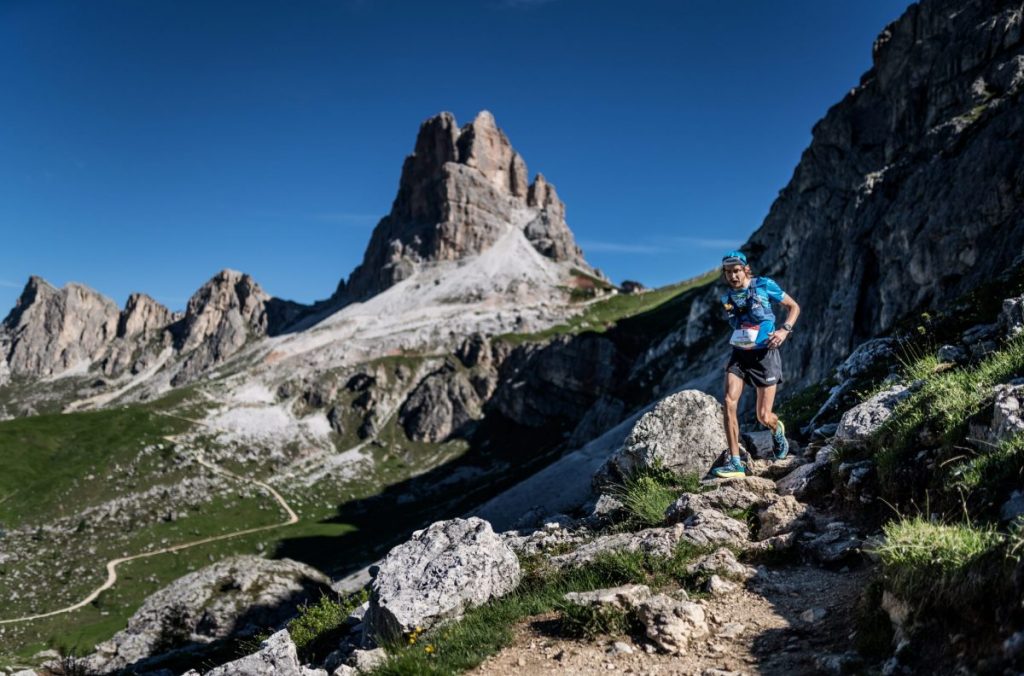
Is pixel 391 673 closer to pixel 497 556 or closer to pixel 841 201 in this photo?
pixel 497 556

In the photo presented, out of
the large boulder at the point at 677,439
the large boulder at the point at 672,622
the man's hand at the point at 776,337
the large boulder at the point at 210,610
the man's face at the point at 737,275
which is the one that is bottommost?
the large boulder at the point at 210,610

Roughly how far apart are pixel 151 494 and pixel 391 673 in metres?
161

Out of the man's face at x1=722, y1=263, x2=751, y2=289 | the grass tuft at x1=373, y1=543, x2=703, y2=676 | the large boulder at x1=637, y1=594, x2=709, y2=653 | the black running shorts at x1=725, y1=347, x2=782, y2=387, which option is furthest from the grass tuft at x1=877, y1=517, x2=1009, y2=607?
the man's face at x1=722, y1=263, x2=751, y2=289

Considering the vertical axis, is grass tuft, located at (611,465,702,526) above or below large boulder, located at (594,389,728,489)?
below

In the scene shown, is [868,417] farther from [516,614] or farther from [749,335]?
[516,614]

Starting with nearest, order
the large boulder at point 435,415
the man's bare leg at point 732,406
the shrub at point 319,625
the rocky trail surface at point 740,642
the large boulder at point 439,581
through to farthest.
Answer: the rocky trail surface at point 740,642 < the large boulder at point 439,581 < the man's bare leg at point 732,406 < the shrub at point 319,625 < the large boulder at point 435,415

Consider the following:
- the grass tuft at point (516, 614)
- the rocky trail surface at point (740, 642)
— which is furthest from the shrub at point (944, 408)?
the grass tuft at point (516, 614)

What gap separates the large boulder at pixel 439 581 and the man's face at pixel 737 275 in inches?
303

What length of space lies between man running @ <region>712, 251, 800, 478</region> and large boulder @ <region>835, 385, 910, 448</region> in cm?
164

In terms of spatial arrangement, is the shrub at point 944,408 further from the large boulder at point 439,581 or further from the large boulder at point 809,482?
the large boulder at point 439,581

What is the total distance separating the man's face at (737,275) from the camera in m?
13.4

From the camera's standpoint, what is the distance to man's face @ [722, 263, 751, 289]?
13.4 metres

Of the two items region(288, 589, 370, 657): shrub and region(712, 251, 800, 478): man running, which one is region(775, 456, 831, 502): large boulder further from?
region(288, 589, 370, 657): shrub

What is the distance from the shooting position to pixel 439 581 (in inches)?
420
